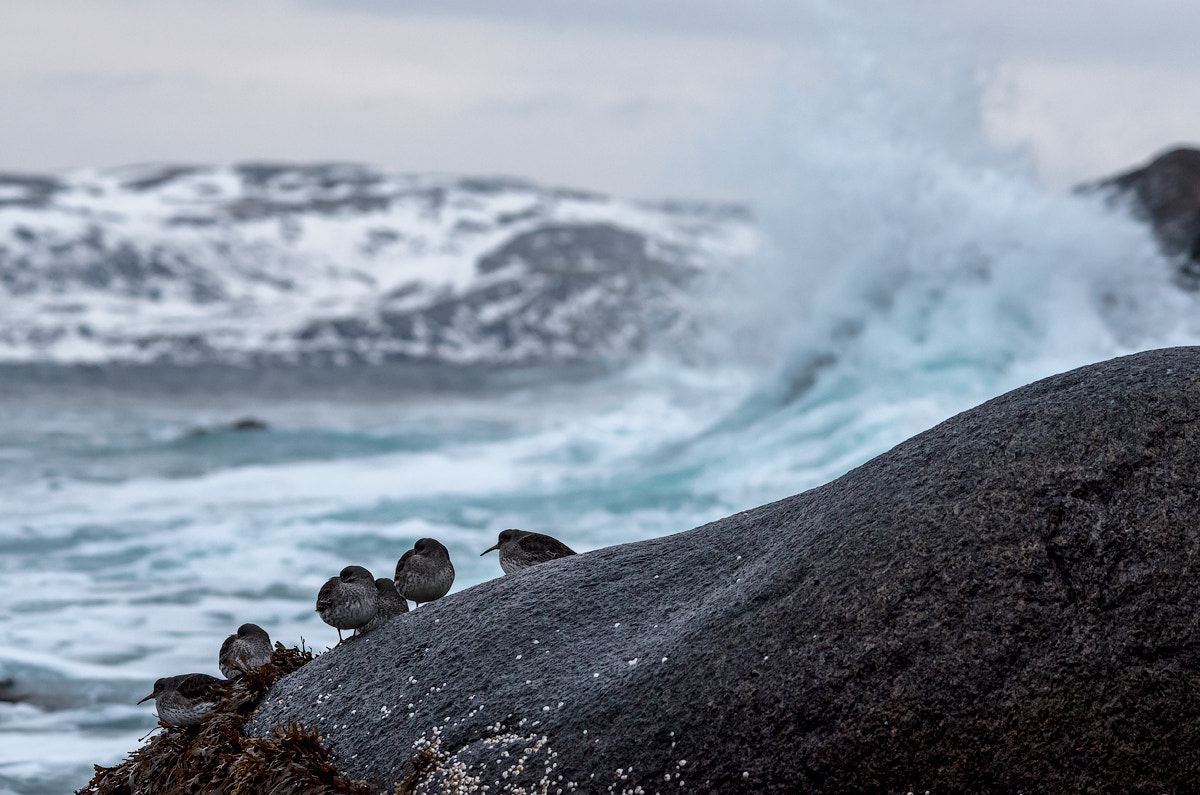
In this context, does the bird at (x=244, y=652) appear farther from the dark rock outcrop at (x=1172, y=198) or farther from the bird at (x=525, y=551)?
the dark rock outcrop at (x=1172, y=198)

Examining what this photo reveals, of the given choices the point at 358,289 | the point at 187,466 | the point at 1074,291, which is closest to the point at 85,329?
the point at 358,289

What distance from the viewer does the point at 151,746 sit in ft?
13.7

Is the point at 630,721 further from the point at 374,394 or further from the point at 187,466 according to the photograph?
the point at 374,394

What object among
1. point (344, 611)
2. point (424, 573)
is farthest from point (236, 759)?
point (424, 573)

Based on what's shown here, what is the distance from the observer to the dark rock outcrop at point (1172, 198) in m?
16.6

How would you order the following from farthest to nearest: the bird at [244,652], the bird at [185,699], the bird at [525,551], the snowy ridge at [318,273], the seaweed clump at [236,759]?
the snowy ridge at [318,273], the bird at [525,551], the bird at [244,652], the bird at [185,699], the seaweed clump at [236,759]

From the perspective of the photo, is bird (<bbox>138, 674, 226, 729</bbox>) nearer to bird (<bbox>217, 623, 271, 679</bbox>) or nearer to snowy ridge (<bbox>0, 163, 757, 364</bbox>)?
bird (<bbox>217, 623, 271, 679</bbox>)

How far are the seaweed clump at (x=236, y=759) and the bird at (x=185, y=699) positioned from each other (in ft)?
0.14

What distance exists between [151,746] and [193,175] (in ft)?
388

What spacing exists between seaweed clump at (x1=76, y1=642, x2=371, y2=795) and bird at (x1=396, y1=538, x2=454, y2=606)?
510 mm

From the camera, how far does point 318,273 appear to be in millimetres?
88500

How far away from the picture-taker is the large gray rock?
3.04 m

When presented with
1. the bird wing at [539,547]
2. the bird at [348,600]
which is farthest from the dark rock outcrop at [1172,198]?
the bird at [348,600]

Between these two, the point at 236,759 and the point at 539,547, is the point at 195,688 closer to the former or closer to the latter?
the point at 236,759
